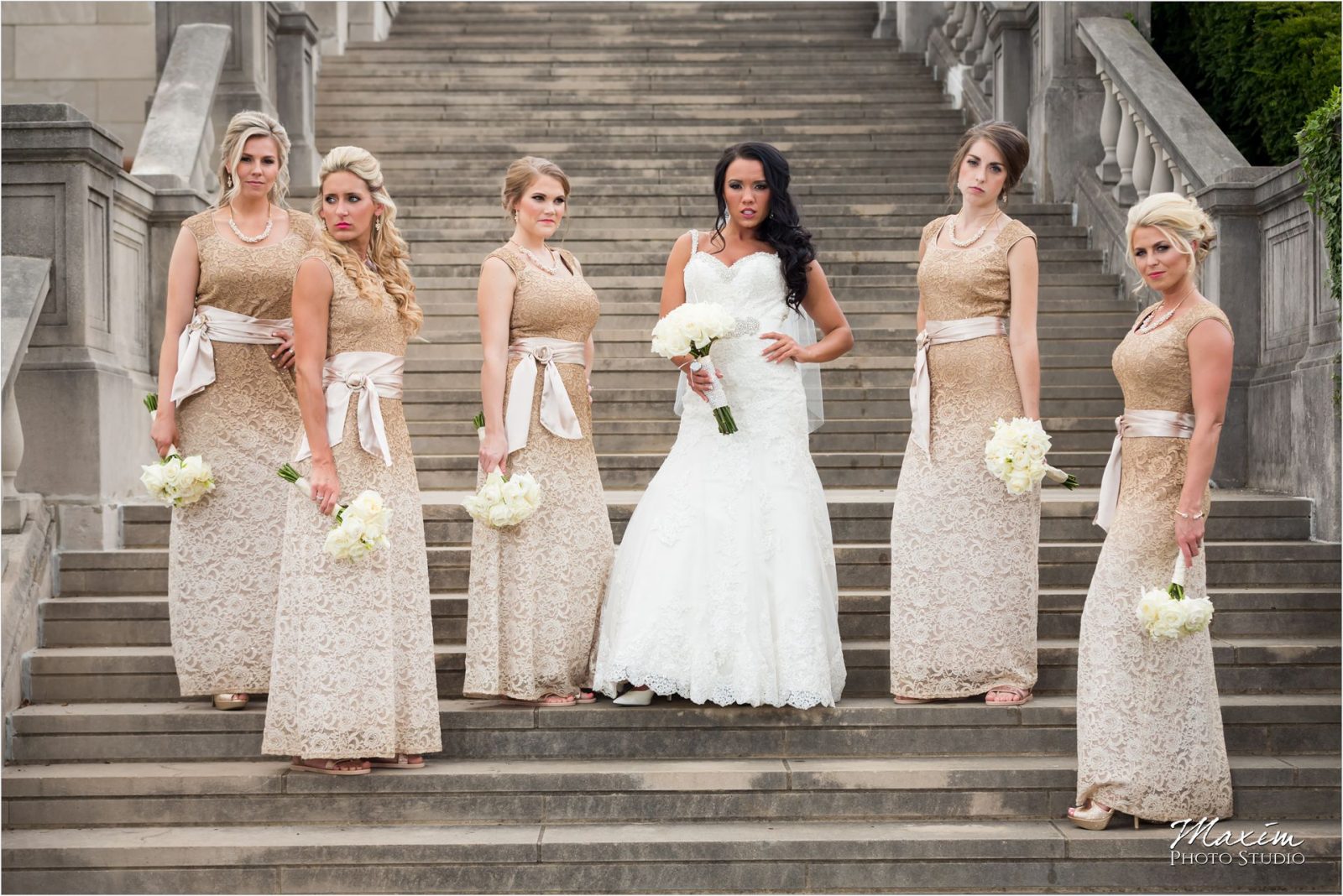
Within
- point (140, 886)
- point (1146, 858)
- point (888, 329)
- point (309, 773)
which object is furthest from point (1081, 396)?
point (140, 886)

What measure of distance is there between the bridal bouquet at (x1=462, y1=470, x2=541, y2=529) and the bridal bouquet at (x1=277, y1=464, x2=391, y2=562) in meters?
0.43

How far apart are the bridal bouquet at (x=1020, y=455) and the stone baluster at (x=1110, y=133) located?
5465mm

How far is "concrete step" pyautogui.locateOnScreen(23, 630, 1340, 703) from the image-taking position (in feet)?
19.0

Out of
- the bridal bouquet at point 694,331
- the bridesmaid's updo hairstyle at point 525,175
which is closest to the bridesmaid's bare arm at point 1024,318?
the bridal bouquet at point 694,331

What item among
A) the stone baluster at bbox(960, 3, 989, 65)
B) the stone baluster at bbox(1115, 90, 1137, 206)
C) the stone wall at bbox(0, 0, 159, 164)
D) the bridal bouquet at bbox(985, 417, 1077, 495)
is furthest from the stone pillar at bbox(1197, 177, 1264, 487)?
the stone wall at bbox(0, 0, 159, 164)

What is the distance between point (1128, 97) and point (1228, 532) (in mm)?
3932

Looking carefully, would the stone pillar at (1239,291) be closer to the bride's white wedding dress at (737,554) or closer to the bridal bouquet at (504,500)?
the bride's white wedding dress at (737,554)

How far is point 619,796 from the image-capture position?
514 centimetres

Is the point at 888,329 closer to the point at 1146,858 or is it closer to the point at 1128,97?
the point at 1128,97

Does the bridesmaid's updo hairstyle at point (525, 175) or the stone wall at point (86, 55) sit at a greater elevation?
the stone wall at point (86, 55)

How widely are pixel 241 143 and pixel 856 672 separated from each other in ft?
10.9

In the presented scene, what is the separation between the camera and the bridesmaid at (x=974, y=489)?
544 centimetres

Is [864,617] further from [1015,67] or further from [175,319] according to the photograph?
[1015,67]

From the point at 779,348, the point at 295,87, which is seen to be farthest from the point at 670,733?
the point at 295,87
